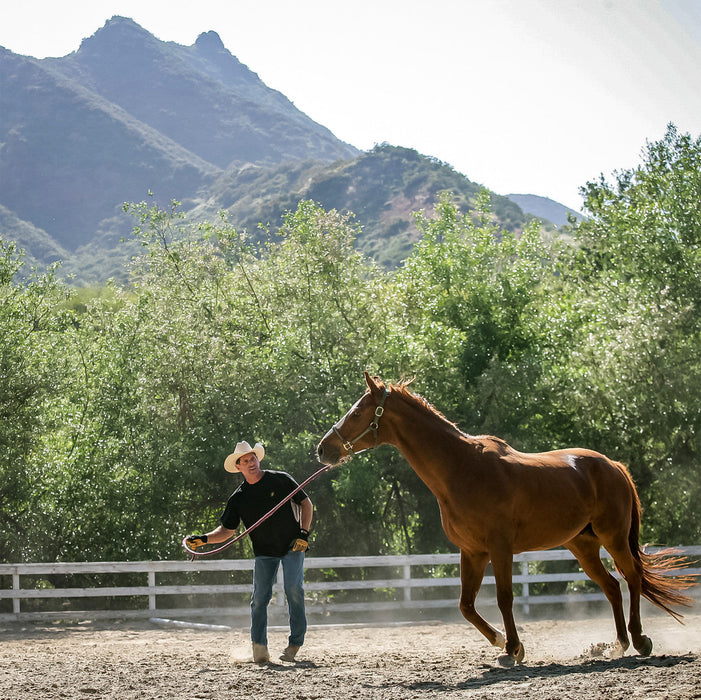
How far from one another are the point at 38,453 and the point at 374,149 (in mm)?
135420

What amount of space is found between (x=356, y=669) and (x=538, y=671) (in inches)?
59.8

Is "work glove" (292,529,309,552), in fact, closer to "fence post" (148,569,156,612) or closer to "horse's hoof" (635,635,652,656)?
"horse's hoof" (635,635,652,656)

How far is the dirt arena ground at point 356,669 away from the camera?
4.89 metres

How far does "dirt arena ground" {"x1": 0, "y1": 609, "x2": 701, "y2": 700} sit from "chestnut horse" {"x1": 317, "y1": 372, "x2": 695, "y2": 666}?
52 centimetres

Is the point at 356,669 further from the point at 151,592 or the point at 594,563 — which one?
the point at 151,592

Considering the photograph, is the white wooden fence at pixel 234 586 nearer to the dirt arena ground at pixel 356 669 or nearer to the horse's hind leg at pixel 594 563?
the dirt arena ground at pixel 356 669

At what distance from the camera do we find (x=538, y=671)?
216 inches

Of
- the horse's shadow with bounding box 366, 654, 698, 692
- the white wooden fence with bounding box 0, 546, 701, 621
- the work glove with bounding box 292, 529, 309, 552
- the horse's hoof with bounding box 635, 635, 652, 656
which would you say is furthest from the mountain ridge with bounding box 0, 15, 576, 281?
the horse's shadow with bounding box 366, 654, 698, 692

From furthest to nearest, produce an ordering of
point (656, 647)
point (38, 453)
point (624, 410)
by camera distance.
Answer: point (38, 453) → point (624, 410) → point (656, 647)

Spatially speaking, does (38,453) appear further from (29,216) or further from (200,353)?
(29,216)

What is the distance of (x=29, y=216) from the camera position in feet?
526

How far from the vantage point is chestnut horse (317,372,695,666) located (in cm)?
601

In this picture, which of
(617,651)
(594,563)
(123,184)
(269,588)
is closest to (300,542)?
(269,588)

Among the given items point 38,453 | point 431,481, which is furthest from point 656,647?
point 38,453
